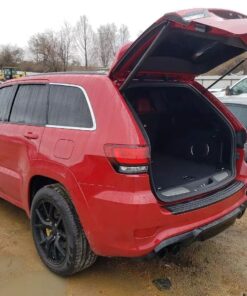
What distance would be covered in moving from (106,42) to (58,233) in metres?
70.8

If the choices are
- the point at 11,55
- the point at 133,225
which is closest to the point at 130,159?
the point at 133,225

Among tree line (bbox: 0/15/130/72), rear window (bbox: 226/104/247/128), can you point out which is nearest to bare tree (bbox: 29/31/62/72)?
tree line (bbox: 0/15/130/72)

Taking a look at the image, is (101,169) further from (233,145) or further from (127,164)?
(233,145)

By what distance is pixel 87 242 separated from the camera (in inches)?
125

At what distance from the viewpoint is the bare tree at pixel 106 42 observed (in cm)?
6788

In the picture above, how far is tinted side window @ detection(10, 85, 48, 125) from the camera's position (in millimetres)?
3697

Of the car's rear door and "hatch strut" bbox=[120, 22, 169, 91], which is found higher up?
"hatch strut" bbox=[120, 22, 169, 91]

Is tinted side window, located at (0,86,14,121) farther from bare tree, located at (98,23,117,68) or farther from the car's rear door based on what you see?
bare tree, located at (98,23,117,68)

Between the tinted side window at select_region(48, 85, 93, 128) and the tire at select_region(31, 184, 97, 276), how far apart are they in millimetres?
566

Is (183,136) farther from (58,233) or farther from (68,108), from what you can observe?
(58,233)

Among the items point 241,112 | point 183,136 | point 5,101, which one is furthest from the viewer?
point 241,112

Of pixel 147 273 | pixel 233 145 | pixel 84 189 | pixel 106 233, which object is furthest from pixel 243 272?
pixel 84 189

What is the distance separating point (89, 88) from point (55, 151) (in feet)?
1.93

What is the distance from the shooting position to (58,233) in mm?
3410
